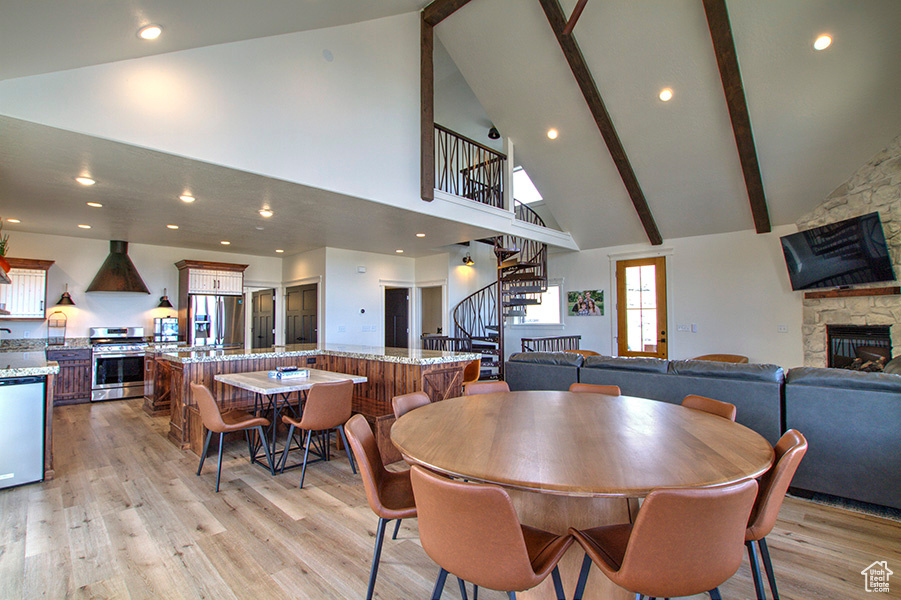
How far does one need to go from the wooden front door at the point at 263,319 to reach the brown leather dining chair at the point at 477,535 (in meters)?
7.89

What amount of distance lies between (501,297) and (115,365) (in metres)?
6.20

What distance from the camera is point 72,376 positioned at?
605 centimetres

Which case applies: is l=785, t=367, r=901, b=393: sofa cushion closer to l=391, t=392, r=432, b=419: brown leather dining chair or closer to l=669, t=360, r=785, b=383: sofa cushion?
l=669, t=360, r=785, b=383: sofa cushion

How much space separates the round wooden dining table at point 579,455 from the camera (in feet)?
4.19

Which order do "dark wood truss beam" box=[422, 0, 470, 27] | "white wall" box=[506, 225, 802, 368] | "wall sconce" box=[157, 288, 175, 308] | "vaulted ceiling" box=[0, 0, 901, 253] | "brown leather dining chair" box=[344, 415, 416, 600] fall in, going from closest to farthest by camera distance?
"brown leather dining chair" box=[344, 415, 416, 600], "vaulted ceiling" box=[0, 0, 901, 253], "dark wood truss beam" box=[422, 0, 470, 27], "white wall" box=[506, 225, 802, 368], "wall sconce" box=[157, 288, 175, 308]

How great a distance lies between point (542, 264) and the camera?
7.24m

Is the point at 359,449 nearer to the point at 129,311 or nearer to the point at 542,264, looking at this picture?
the point at 542,264

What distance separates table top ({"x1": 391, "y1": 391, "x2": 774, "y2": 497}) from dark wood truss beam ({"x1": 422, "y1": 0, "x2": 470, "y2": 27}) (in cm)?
445

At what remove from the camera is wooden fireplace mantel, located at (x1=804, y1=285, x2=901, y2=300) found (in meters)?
4.41

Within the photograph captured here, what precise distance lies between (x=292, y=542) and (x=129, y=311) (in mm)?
6541

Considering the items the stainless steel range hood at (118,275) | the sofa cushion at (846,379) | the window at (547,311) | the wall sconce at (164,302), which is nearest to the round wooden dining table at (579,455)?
the sofa cushion at (846,379)

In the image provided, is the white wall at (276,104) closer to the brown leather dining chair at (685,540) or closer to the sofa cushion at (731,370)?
the sofa cushion at (731,370)

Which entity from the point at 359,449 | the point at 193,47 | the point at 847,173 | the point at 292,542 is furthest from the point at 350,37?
the point at 847,173

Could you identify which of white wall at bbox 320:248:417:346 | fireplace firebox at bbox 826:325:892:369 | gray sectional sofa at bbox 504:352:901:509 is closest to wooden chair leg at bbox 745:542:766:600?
gray sectional sofa at bbox 504:352:901:509
